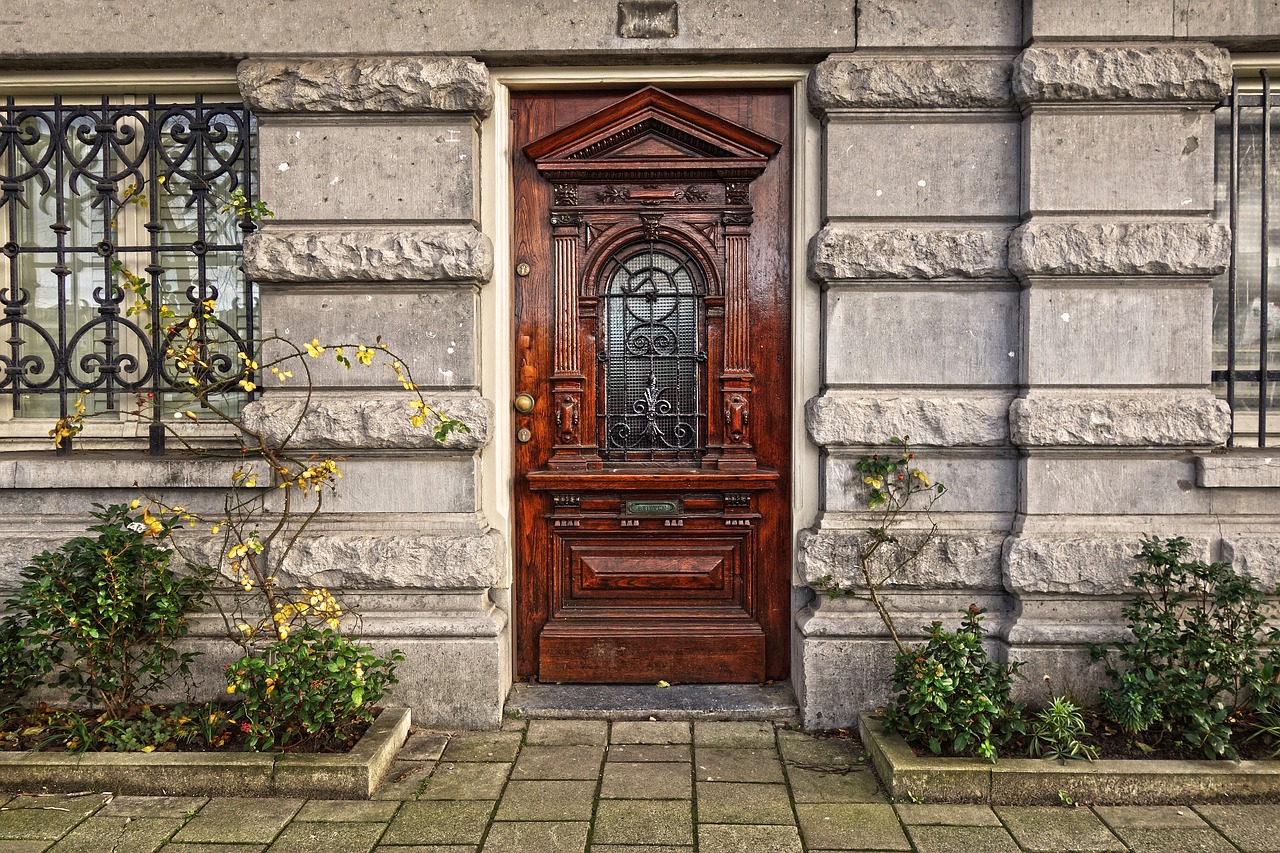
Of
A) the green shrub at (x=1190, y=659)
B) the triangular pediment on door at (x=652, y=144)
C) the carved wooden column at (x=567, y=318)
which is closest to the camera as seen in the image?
the green shrub at (x=1190, y=659)

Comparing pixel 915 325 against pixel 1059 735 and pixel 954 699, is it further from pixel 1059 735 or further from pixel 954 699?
pixel 1059 735

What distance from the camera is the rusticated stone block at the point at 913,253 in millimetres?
4238

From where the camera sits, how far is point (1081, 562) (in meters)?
4.18

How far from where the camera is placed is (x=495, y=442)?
452cm

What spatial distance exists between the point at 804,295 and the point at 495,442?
69.3 inches

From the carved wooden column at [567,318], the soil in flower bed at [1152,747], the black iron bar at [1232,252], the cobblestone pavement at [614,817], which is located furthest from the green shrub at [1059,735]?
the carved wooden column at [567,318]

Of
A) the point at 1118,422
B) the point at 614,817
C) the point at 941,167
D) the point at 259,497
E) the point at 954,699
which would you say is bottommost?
the point at 614,817

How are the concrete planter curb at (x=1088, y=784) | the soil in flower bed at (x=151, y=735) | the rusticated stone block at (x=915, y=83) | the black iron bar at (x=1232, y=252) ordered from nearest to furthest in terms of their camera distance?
the concrete planter curb at (x=1088, y=784) < the soil in flower bed at (x=151, y=735) < the rusticated stone block at (x=915, y=83) < the black iron bar at (x=1232, y=252)

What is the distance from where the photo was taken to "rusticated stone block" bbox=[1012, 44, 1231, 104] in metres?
4.12

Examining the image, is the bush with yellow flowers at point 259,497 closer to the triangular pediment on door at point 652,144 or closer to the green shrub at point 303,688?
the green shrub at point 303,688

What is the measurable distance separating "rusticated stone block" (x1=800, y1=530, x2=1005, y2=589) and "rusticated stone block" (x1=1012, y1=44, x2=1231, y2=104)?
7.11ft

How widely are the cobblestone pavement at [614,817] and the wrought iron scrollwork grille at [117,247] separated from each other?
1.94 meters

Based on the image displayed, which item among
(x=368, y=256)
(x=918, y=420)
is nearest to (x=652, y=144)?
(x=368, y=256)

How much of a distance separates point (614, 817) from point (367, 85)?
3.55m
